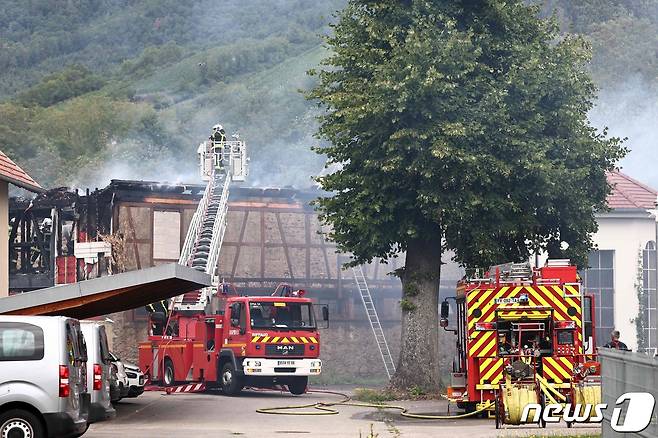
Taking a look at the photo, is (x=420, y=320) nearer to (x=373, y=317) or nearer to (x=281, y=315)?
(x=281, y=315)

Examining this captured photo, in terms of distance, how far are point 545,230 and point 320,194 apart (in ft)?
52.7

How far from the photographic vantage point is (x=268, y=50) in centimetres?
12369

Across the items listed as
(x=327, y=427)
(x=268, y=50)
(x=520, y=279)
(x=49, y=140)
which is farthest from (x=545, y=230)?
(x=268, y=50)

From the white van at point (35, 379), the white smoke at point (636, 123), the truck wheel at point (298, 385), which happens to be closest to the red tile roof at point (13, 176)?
the truck wheel at point (298, 385)

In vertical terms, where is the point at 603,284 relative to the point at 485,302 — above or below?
above

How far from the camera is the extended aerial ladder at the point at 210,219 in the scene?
118ft

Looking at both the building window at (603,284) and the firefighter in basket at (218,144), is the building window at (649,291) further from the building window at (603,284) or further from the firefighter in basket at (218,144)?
the firefighter in basket at (218,144)

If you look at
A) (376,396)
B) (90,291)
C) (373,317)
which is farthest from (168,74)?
(90,291)

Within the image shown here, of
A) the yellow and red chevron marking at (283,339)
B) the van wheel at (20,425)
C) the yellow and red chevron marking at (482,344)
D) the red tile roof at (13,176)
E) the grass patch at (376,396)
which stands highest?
the red tile roof at (13,176)

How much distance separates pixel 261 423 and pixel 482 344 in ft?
13.5

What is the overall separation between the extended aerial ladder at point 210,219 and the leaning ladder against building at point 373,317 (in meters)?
5.57

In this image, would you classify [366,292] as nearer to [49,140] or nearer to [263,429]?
[263,429]

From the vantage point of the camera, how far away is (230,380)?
32.7m

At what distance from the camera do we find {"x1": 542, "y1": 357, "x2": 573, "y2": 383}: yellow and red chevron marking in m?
22.5
